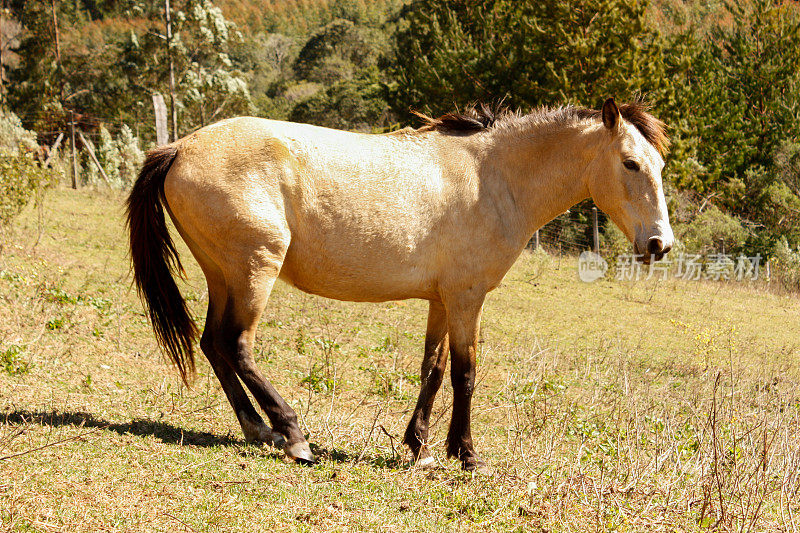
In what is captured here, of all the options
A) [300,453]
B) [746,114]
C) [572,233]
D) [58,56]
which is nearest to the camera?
[300,453]

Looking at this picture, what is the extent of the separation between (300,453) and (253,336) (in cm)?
75

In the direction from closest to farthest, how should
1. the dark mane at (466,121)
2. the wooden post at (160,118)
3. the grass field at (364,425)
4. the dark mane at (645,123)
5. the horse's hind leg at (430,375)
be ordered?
1. the grass field at (364,425)
2. the dark mane at (645,123)
3. the horse's hind leg at (430,375)
4. the dark mane at (466,121)
5. the wooden post at (160,118)

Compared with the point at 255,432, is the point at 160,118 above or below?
above

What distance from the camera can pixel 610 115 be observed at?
452cm

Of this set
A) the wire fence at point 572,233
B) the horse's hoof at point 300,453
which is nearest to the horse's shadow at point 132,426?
the horse's hoof at point 300,453

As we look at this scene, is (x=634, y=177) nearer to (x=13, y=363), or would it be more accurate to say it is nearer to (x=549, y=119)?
(x=549, y=119)

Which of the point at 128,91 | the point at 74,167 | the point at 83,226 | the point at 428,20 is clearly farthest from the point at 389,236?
the point at 128,91

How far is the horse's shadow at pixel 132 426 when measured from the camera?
423cm

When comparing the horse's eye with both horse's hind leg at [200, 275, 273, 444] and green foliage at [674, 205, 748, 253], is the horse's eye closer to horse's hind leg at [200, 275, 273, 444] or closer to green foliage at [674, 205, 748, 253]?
horse's hind leg at [200, 275, 273, 444]

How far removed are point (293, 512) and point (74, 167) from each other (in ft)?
54.5

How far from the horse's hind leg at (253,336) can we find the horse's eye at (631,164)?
2.29 m

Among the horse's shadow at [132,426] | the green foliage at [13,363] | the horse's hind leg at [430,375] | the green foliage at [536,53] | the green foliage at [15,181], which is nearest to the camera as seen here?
the horse's shadow at [132,426]

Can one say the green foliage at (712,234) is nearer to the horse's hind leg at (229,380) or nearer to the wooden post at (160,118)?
the wooden post at (160,118)

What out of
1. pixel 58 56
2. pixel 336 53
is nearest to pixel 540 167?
pixel 58 56
